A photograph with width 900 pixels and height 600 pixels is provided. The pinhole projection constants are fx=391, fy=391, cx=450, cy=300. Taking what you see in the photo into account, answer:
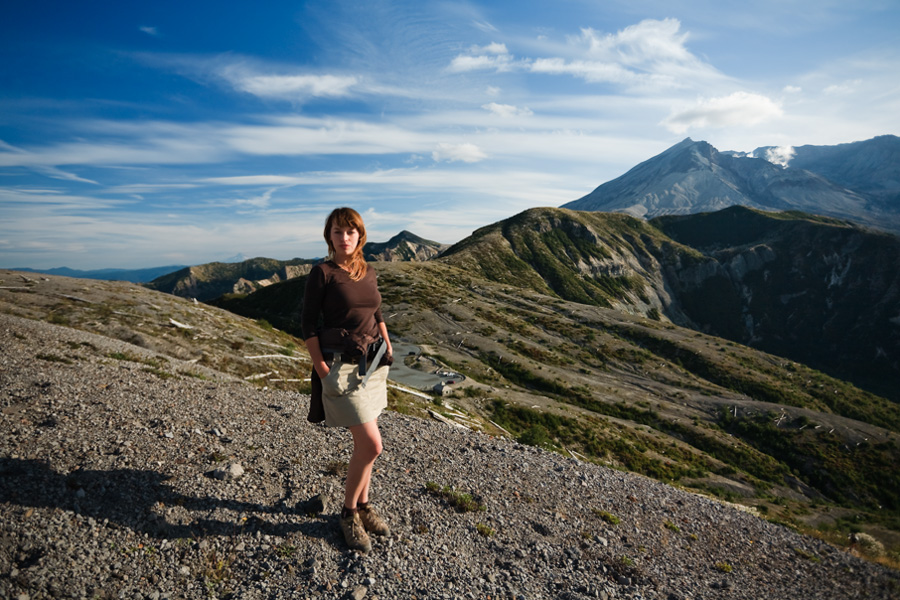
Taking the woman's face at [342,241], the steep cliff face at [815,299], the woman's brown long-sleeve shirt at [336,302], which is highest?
the woman's face at [342,241]

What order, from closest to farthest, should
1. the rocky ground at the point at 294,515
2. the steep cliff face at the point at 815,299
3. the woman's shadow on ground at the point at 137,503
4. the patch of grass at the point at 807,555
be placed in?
1. the rocky ground at the point at 294,515
2. the woman's shadow on ground at the point at 137,503
3. the patch of grass at the point at 807,555
4. the steep cliff face at the point at 815,299

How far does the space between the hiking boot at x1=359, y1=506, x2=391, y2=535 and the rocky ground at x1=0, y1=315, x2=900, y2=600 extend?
228 millimetres

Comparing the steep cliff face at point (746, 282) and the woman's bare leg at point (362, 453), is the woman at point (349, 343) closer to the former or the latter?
the woman's bare leg at point (362, 453)

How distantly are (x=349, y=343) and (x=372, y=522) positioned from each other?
11.9 ft

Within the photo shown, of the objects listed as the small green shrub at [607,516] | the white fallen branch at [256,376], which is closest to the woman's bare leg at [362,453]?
the small green shrub at [607,516]

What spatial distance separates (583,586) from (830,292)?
234298 millimetres

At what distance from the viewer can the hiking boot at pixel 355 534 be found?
677 cm

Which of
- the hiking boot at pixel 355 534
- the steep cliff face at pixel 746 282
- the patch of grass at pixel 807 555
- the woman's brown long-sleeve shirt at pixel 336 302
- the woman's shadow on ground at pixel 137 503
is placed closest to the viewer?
the woman's brown long-sleeve shirt at pixel 336 302

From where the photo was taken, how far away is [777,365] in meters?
82.1

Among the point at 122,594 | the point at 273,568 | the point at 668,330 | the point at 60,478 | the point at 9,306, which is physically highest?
the point at 9,306

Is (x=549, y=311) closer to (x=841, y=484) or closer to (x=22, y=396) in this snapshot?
(x=841, y=484)

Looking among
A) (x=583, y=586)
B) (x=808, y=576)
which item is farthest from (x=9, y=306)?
(x=808, y=576)

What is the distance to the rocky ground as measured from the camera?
5.84 meters

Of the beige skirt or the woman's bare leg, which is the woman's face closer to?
the beige skirt
